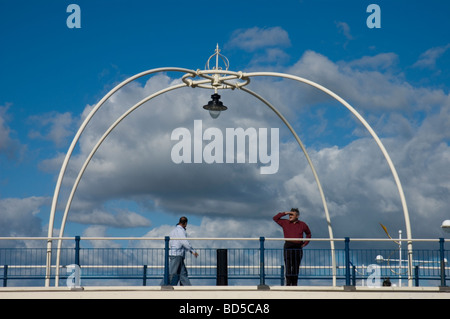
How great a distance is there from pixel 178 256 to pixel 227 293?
2136 mm

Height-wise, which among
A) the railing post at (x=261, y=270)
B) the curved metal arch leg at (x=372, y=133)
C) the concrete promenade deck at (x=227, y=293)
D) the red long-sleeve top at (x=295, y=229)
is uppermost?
the curved metal arch leg at (x=372, y=133)

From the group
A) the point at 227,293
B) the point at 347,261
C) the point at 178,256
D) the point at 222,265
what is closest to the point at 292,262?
the point at 347,261

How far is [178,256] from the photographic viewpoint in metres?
19.5

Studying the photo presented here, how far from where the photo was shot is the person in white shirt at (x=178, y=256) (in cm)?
1945

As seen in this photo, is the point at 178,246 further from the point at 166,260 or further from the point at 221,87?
the point at 221,87

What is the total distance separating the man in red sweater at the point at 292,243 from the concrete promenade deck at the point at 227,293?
3.00ft

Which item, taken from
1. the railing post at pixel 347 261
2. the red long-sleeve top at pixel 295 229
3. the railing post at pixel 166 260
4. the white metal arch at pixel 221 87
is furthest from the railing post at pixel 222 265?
the white metal arch at pixel 221 87

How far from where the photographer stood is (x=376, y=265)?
20.9 meters

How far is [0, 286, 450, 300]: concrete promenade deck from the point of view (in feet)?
59.2

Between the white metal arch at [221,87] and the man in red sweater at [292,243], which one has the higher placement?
the white metal arch at [221,87]

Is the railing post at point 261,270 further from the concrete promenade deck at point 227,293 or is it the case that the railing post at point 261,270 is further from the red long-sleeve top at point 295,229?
the red long-sleeve top at point 295,229
